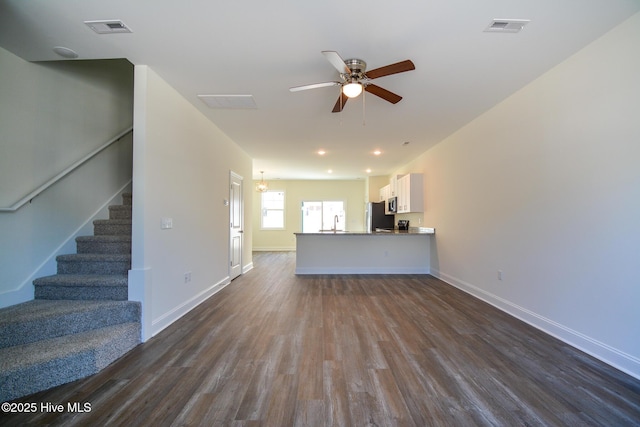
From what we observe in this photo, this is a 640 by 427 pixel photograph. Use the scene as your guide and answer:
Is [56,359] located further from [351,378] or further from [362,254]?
[362,254]

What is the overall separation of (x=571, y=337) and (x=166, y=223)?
4.25 metres

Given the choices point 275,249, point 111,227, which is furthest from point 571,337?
point 275,249

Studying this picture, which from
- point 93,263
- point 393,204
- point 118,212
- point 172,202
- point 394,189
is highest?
point 394,189

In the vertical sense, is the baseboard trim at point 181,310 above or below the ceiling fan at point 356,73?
below

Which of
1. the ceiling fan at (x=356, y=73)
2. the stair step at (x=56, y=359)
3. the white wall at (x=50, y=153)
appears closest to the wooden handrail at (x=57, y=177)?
the white wall at (x=50, y=153)

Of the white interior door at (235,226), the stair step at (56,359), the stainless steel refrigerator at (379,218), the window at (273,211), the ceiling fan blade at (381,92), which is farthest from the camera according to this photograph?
the window at (273,211)

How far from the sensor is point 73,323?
221cm

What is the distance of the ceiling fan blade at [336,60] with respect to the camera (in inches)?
76.4

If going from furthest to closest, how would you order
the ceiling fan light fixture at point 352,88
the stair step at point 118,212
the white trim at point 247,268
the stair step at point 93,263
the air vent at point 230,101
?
the white trim at point 247,268
the stair step at point 118,212
the air vent at point 230,101
the stair step at point 93,263
the ceiling fan light fixture at point 352,88

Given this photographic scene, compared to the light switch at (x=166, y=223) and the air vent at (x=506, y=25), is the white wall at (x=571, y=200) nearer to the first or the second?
the air vent at (x=506, y=25)

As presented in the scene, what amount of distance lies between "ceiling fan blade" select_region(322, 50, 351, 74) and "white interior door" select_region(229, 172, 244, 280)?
3.35 metres

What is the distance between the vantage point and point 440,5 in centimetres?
181

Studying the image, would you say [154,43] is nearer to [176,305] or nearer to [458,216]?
[176,305]

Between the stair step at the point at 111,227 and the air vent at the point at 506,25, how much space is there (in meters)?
4.27
